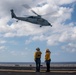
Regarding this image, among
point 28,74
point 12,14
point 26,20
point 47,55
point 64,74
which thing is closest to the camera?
point 64,74

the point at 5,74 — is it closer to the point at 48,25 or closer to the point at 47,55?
the point at 47,55

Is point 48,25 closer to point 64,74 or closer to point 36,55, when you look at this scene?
point 36,55

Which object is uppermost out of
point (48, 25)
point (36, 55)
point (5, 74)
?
point (48, 25)

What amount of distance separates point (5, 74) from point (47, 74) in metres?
3.87

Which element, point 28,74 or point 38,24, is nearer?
point 28,74

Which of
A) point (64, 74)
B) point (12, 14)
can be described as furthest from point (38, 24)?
point (64, 74)

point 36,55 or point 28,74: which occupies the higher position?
point 36,55

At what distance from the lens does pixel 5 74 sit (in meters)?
22.9

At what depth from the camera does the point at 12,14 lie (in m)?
95.7

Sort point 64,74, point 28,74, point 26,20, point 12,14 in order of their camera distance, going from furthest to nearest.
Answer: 1. point 12,14
2. point 26,20
3. point 28,74
4. point 64,74

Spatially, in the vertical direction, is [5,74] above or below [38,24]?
below

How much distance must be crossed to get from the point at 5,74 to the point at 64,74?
537cm

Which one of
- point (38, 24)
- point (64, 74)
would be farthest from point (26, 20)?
point (64, 74)

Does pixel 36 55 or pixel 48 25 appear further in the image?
pixel 48 25
